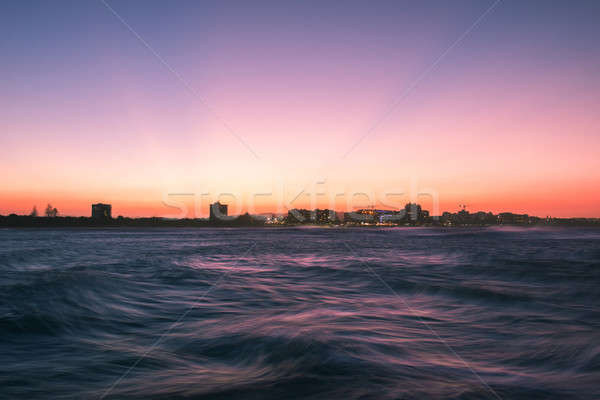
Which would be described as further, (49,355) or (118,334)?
(118,334)

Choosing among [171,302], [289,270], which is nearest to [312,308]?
[171,302]

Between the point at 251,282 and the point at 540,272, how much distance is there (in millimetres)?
14416

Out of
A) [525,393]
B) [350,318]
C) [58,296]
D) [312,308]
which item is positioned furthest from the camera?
[58,296]

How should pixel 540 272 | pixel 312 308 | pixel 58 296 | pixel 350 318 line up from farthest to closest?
pixel 540 272 < pixel 58 296 < pixel 312 308 < pixel 350 318

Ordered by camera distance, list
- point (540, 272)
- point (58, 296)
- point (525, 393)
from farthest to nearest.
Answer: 1. point (540, 272)
2. point (58, 296)
3. point (525, 393)

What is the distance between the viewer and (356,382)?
4.90m

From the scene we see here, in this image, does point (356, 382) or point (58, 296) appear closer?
point (356, 382)

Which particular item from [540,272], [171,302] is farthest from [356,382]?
[540,272]

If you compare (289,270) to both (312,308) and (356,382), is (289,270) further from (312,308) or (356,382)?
(356,382)

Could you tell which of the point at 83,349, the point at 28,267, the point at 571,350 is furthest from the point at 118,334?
the point at 28,267

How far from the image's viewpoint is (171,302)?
1130 centimetres

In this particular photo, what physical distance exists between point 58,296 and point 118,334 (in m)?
5.05

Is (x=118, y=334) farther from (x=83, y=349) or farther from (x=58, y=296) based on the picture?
(x=58, y=296)

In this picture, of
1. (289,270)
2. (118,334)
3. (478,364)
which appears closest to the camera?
(478,364)
